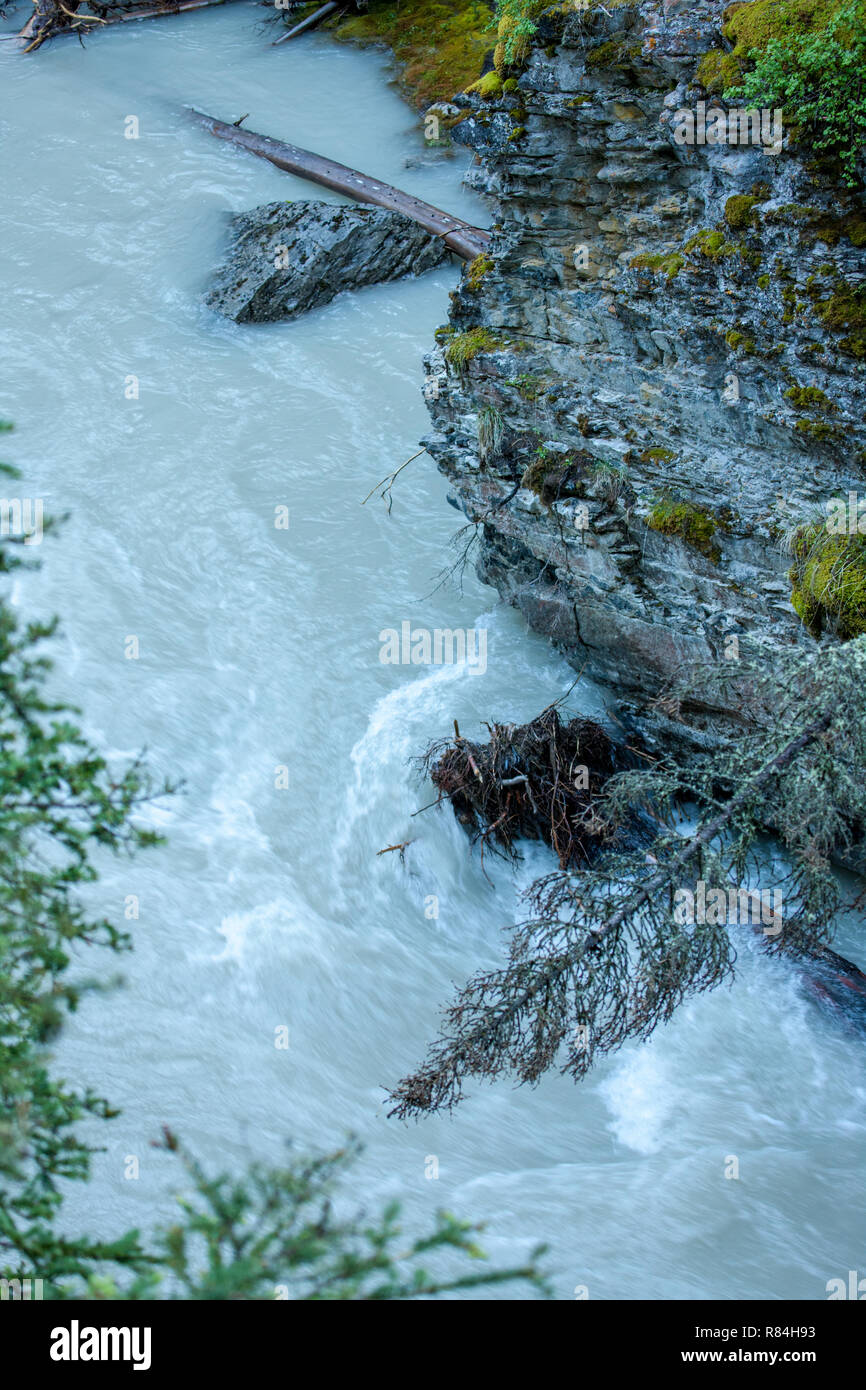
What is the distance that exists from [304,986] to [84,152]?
1736cm

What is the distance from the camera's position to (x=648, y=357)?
9648mm

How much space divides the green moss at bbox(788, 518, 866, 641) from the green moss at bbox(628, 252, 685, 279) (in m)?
2.26

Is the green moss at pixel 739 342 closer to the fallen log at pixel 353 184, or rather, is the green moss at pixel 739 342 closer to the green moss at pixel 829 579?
the green moss at pixel 829 579

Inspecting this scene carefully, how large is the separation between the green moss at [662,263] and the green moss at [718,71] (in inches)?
46.6

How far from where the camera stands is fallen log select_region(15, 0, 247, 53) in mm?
23641

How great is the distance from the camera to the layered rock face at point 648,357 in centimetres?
851

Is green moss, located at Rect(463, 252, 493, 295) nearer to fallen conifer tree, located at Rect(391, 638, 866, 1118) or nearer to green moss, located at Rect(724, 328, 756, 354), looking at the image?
green moss, located at Rect(724, 328, 756, 354)

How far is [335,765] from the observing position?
1125 cm

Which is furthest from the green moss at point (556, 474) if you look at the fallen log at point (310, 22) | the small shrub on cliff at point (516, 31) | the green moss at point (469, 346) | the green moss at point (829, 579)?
the fallen log at point (310, 22)

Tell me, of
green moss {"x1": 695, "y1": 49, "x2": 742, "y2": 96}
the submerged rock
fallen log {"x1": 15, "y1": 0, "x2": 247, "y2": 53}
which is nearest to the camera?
green moss {"x1": 695, "y1": 49, "x2": 742, "y2": 96}

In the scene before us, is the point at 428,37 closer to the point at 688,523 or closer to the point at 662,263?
the point at 662,263

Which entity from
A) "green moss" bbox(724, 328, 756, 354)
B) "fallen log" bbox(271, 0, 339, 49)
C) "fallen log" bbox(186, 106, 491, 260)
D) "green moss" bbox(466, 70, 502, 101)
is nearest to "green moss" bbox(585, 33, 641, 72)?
"green moss" bbox(466, 70, 502, 101)

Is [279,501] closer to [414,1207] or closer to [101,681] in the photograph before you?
[101,681]
